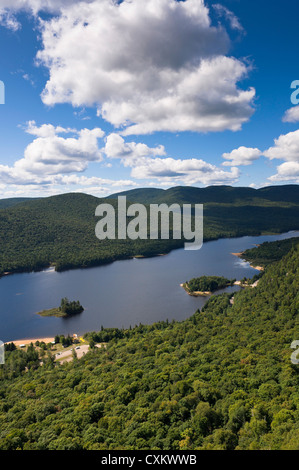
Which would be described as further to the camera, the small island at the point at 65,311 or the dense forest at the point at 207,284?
the dense forest at the point at 207,284

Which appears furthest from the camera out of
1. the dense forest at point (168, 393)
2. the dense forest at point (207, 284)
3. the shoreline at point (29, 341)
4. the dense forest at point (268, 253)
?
the dense forest at point (268, 253)

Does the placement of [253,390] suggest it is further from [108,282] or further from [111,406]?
[108,282]

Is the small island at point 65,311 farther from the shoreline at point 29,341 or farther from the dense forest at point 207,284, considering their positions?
the dense forest at point 207,284

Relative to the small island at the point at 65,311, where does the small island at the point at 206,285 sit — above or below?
above

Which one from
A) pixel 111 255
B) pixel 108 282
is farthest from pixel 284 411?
pixel 111 255

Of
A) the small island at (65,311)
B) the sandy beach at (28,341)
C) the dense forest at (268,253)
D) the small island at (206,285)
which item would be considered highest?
the dense forest at (268,253)

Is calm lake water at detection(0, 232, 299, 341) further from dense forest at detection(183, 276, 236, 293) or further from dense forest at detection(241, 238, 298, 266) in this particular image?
dense forest at detection(241, 238, 298, 266)

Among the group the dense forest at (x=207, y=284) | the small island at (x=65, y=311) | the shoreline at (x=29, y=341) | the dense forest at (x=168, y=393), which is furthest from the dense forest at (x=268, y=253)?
the shoreline at (x=29, y=341)
